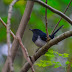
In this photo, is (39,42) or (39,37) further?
(39,37)

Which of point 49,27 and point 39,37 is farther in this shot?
point 39,37

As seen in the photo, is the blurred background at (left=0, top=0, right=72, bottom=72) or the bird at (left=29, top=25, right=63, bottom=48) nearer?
the blurred background at (left=0, top=0, right=72, bottom=72)

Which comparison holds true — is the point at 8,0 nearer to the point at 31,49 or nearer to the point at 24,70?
the point at 31,49

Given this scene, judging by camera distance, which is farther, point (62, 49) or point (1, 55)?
point (1, 55)

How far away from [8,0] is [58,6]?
0.69 meters

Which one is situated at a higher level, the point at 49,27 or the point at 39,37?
the point at 49,27

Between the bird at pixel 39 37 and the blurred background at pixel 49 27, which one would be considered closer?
the blurred background at pixel 49 27

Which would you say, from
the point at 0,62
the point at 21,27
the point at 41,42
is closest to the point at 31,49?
the point at 41,42

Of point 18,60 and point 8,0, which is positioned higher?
point 8,0

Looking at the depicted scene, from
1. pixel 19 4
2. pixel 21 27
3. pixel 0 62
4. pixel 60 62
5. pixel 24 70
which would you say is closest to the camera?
pixel 21 27

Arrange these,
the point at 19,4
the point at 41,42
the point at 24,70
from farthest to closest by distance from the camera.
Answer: the point at 19,4 < the point at 41,42 < the point at 24,70

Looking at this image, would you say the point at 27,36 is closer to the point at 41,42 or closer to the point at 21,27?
the point at 41,42

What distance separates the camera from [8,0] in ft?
6.59

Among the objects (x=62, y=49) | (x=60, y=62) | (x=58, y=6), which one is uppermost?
(x=58, y=6)
